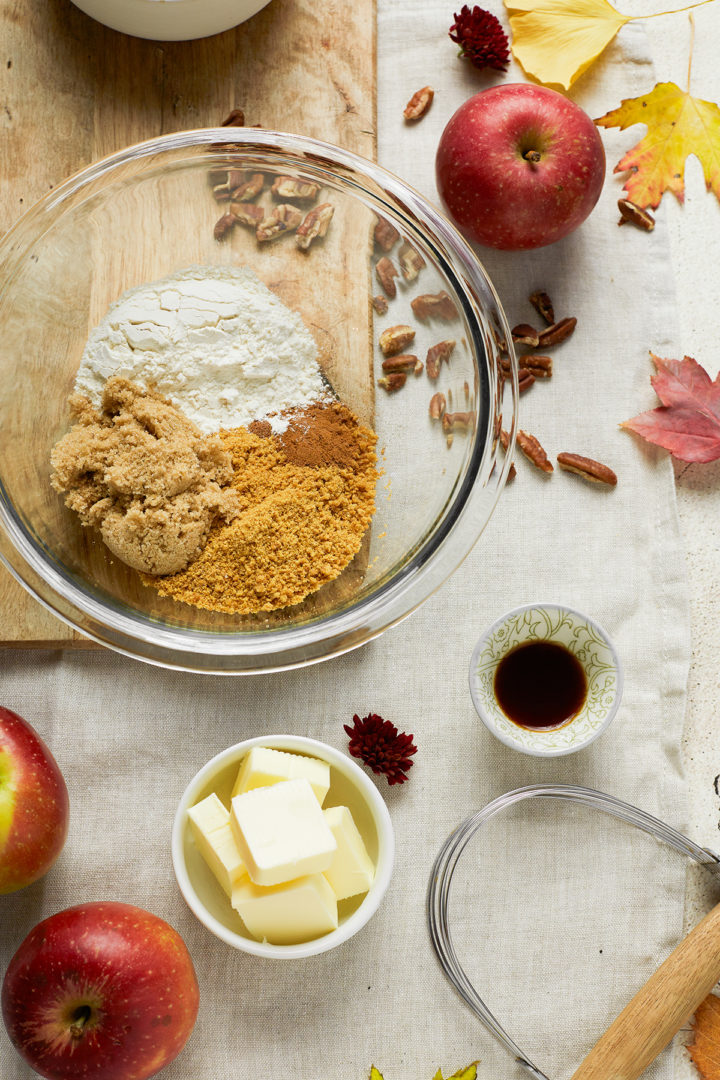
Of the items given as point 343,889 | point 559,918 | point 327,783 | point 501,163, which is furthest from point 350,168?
point 559,918

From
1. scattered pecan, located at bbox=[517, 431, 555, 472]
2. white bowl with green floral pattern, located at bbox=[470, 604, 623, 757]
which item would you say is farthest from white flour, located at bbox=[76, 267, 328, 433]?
white bowl with green floral pattern, located at bbox=[470, 604, 623, 757]

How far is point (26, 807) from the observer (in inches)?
43.9

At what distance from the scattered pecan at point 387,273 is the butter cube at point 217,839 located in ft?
2.36

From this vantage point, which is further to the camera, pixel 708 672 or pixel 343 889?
pixel 708 672

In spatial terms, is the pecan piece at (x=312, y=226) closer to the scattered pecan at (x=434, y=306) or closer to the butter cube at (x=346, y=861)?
the scattered pecan at (x=434, y=306)

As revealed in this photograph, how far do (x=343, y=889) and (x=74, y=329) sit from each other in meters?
0.82

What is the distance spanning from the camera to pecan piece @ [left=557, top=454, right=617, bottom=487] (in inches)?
50.0

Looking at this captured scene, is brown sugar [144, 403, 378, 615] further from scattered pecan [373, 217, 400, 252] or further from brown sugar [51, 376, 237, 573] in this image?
scattered pecan [373, 217, 400, 252]

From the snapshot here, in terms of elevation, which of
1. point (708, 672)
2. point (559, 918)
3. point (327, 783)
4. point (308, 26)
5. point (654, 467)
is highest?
point (308, 26)

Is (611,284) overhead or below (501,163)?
below

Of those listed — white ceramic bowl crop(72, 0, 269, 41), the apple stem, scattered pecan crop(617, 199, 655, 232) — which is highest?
white ceramic bowl crop(72, 0, 269, 41)

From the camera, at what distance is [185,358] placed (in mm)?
1172

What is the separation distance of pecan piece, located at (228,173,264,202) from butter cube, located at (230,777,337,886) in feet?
2.57

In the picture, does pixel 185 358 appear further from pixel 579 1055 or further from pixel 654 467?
pixel 579 1055
